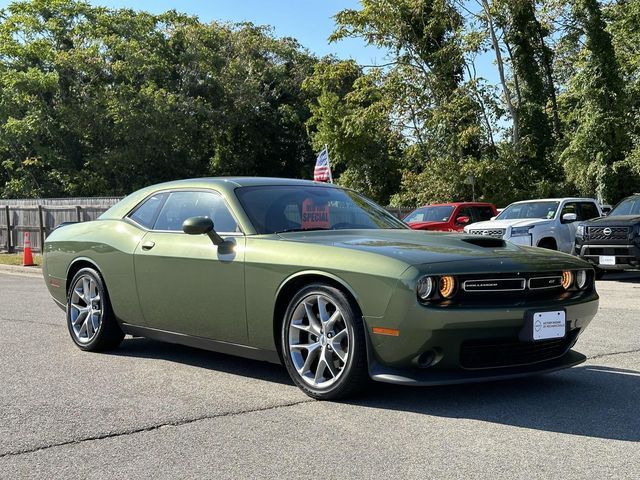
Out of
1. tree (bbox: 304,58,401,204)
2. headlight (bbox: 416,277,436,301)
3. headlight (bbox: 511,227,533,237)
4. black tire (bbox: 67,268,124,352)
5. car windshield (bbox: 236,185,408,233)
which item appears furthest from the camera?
tree (bbox: 304,58,401,204)

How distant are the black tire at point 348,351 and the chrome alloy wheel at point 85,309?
8.00 ft

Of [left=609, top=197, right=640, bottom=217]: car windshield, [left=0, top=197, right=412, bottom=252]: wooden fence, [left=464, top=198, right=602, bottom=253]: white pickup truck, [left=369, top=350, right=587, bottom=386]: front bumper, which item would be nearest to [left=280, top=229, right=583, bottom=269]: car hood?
[left=369, top=350, right=587, bottom=386]: front bumper

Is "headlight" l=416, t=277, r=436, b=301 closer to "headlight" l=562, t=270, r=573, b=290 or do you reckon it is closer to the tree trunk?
"headlight" l=562, t=270, r=573, b=290

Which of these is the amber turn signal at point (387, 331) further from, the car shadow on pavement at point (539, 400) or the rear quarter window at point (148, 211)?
the rear quarter window at point (148, 211)

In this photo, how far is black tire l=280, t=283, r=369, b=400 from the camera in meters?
A: 4.52

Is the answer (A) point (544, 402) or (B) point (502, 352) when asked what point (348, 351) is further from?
(A) point (544, 402)

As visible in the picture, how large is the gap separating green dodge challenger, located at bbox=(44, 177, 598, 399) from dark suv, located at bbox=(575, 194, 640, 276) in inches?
338

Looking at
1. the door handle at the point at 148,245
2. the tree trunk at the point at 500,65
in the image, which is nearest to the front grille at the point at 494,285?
the door handle at the point at 148,245

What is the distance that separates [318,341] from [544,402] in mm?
1473

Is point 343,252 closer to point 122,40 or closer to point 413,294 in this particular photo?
point 413,294

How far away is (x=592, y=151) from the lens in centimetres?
2967

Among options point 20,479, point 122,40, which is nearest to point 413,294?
point 20,479

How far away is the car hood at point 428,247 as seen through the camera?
4559 millimetres

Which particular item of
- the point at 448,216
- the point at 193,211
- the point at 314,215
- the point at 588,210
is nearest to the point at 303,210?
the point at 314,215
